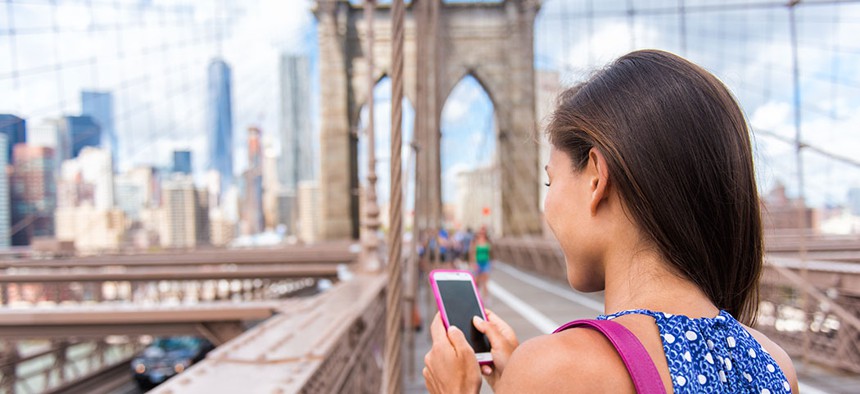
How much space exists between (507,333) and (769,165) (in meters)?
0.43

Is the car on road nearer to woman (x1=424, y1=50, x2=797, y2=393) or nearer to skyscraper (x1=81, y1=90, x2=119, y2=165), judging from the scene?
skyscraper (x1=81, y1=90, x2=119, y2=165)

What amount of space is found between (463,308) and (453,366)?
0.13 m

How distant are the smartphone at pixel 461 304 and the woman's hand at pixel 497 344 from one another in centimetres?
1

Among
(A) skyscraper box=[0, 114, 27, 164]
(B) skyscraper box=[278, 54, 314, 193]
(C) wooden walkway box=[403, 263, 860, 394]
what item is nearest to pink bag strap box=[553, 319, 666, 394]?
(C) wooden walkway box=[403, 263, 860, 394]

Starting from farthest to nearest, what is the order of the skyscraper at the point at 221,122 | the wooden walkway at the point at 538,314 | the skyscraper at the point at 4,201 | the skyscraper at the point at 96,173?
the skyscraper at the point at 221,122 → the skyscraper at the point at 96,173 → the skyscraper at the point at 4,201 → the wooden walkway at the point at 538,314

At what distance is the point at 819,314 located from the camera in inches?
190

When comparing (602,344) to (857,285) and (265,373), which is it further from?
(857,285)

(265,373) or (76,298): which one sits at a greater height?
(265,373)

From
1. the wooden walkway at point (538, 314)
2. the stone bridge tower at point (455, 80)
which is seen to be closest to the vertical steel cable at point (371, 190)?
the wooden walkway at point (538, 314)

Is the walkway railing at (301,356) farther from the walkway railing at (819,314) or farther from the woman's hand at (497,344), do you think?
the walkway railing at (819,314)

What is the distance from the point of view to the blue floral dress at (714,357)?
570mm

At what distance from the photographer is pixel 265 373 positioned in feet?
5.13

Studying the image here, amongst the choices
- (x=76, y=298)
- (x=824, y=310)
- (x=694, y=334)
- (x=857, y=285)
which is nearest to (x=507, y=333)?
(x=694, y=334)

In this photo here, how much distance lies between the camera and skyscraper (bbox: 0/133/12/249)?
1619 cm
